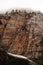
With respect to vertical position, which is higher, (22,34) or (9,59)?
(9,59)

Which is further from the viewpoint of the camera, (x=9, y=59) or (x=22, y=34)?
(x=22, y=34)

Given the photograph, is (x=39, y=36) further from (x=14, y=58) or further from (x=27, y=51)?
(x=14, y=58)

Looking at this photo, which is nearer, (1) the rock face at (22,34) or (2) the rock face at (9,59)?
(2) the rock face at (9,59)

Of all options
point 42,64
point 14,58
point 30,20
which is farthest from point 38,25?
point 14,58

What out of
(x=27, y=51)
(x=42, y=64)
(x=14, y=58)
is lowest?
(x=27, y=51)

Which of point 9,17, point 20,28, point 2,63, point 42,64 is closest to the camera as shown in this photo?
point 2,63

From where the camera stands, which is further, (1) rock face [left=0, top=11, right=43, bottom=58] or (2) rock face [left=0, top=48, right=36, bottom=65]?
(1) rock face [left=0, top=11, right=43, bottom=58]

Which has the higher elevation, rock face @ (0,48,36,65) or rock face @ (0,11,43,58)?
rock face @ (0,48,36,65)

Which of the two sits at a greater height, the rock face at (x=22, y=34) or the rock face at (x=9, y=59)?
the rock face at (x=9, y=59)
